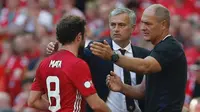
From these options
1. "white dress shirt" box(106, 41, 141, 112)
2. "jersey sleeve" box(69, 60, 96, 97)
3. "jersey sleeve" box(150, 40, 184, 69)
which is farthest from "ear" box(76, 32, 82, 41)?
"white dress shirt" box(106, 41, 141, 112)

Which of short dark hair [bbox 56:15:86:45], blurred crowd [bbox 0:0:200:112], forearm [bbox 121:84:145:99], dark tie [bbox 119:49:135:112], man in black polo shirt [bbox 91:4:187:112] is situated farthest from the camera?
blurred crowd [bbox 0:0:200:112]

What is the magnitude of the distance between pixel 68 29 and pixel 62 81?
47 cm

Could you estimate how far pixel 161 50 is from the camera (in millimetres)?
7422

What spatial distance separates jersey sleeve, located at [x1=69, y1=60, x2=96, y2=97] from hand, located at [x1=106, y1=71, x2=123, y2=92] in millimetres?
589

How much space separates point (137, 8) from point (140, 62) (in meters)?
7.37

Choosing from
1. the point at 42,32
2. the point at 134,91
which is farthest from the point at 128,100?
the point at 42,32

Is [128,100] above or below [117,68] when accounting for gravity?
below

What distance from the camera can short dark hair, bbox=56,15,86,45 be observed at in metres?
7.23

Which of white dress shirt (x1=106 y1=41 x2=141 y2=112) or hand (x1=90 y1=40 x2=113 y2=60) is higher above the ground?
hand (x1=90 y1=40 x2=113 y2=60)

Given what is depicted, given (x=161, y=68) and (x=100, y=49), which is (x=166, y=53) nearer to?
(x=161, y=68)

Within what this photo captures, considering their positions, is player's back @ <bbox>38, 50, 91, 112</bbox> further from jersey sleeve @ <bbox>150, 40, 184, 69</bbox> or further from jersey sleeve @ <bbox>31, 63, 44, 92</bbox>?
jersey sleeve @ <bbox>150, 40, 184, 69</bbox>

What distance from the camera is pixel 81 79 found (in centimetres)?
710

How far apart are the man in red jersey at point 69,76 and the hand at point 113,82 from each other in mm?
482

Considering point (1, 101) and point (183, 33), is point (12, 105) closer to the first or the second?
point (1, 101)
